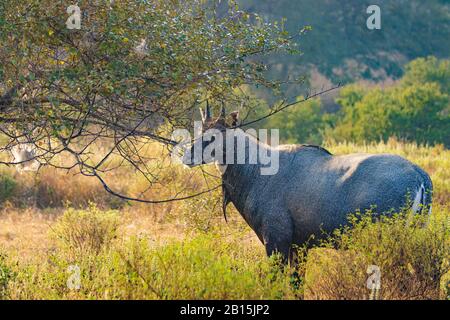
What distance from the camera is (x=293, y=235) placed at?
28.5 feet

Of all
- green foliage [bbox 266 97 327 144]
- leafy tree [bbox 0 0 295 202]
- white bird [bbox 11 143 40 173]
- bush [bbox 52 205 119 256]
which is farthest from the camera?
green foliage [bbox 266 97 327 144]

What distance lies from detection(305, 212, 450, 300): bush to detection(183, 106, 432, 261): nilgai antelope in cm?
34

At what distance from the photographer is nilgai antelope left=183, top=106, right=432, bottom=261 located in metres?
8.16

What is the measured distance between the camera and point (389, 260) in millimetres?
7559

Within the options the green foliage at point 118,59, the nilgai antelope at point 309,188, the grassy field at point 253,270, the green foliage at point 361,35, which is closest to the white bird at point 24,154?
the green foliage at point 118,59

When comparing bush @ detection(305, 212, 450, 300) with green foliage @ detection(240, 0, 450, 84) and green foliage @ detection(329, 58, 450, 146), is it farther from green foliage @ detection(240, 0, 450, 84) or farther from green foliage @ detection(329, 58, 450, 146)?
green foliage @ detection(240, 0, 450, 84)

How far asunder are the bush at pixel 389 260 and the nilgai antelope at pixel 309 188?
0.34m

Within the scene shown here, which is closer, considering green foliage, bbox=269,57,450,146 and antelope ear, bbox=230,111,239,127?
antelope ear, bbox=230,111,239,127

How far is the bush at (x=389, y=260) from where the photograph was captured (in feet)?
24.6

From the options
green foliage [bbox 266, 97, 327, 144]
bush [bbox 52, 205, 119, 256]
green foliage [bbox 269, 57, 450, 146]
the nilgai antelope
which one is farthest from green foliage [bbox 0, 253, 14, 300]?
green foliage [bbox 266, 97, 327, 144]

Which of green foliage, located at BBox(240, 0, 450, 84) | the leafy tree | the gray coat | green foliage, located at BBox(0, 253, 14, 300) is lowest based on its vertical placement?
green foliage, located at BBox(0, 253, 14, 300)
